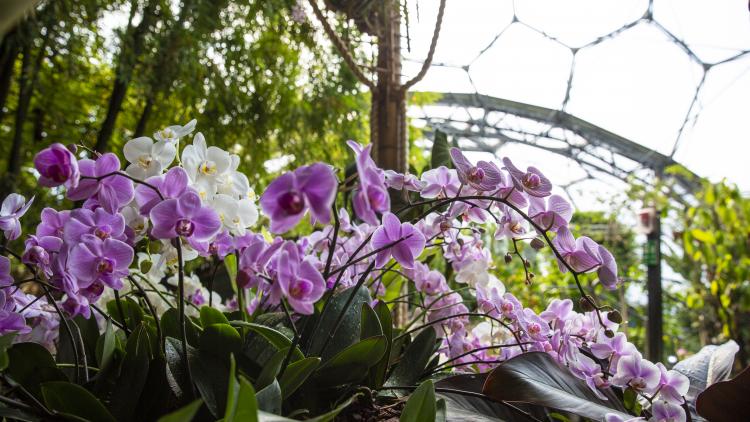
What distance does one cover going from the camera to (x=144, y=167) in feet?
1.50

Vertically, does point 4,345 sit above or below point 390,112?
below

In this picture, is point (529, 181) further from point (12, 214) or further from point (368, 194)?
point (12, 214)

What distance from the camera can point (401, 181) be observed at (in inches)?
19.8

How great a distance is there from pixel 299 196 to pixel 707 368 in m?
0.66

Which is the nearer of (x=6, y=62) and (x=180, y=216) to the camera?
(x=180, y=216)

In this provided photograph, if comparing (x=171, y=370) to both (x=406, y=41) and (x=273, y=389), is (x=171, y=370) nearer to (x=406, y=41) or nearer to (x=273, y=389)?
(x=273, y=389)

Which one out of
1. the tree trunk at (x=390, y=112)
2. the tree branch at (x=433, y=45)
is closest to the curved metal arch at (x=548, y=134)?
the tree trunk at (x=390, y=112)

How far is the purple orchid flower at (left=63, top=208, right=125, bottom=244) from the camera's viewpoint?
16.4 inches

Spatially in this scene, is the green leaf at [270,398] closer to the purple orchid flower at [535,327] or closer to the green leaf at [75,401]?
the green leaf at [75,401]

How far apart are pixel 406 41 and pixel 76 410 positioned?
867mm

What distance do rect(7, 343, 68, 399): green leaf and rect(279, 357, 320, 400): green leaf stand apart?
0.21 m

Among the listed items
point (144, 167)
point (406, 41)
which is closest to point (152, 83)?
point (406, 41)

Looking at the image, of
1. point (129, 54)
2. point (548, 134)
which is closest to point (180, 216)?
point (129, 54)

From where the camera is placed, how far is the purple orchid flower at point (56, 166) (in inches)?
13.7
